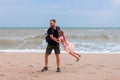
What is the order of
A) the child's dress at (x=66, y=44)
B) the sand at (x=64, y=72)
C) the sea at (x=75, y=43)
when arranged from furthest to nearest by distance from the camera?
the sea at (x=75, y=43), the child's dress at (x=66, y=44), the sand at (x=64, y=72)

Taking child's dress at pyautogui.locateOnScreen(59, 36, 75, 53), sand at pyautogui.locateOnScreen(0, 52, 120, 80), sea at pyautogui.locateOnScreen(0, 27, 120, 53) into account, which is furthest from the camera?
sea at pyautogui.locateOnScreen(0, 27, 120, 53)

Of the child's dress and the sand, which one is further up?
the child's dress

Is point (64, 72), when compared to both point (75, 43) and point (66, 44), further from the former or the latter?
point (75, 43)

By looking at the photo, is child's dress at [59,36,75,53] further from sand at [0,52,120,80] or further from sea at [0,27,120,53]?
sea at [0,27,120,53]

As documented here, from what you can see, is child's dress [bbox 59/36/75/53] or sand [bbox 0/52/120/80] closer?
sand [bbox 0/52/120/80]

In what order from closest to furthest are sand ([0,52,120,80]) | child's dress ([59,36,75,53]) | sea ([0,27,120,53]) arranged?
sand ([0,52,120,80]), child's dress ([59,36,75,53]), sea ([0,27,120,53])

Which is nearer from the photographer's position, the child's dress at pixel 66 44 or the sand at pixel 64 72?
the sand at pixel 64 72

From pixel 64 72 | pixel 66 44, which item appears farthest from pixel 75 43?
pixel 64 72

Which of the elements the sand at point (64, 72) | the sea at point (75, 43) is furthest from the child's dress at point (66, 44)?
the sea at point (75, 43)

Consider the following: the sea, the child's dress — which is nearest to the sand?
the child's dress

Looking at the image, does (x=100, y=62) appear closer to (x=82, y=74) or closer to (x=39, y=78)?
(x=82, y=74)

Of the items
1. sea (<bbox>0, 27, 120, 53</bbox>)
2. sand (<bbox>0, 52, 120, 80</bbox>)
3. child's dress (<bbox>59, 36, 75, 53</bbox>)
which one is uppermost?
child's dress (<bbox>59, 36, 75, 53</bbox>)

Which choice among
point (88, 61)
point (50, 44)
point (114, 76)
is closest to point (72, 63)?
point (88, 61)

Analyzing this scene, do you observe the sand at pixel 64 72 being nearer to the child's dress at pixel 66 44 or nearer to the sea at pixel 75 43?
the child's dress at pixel 66 44
